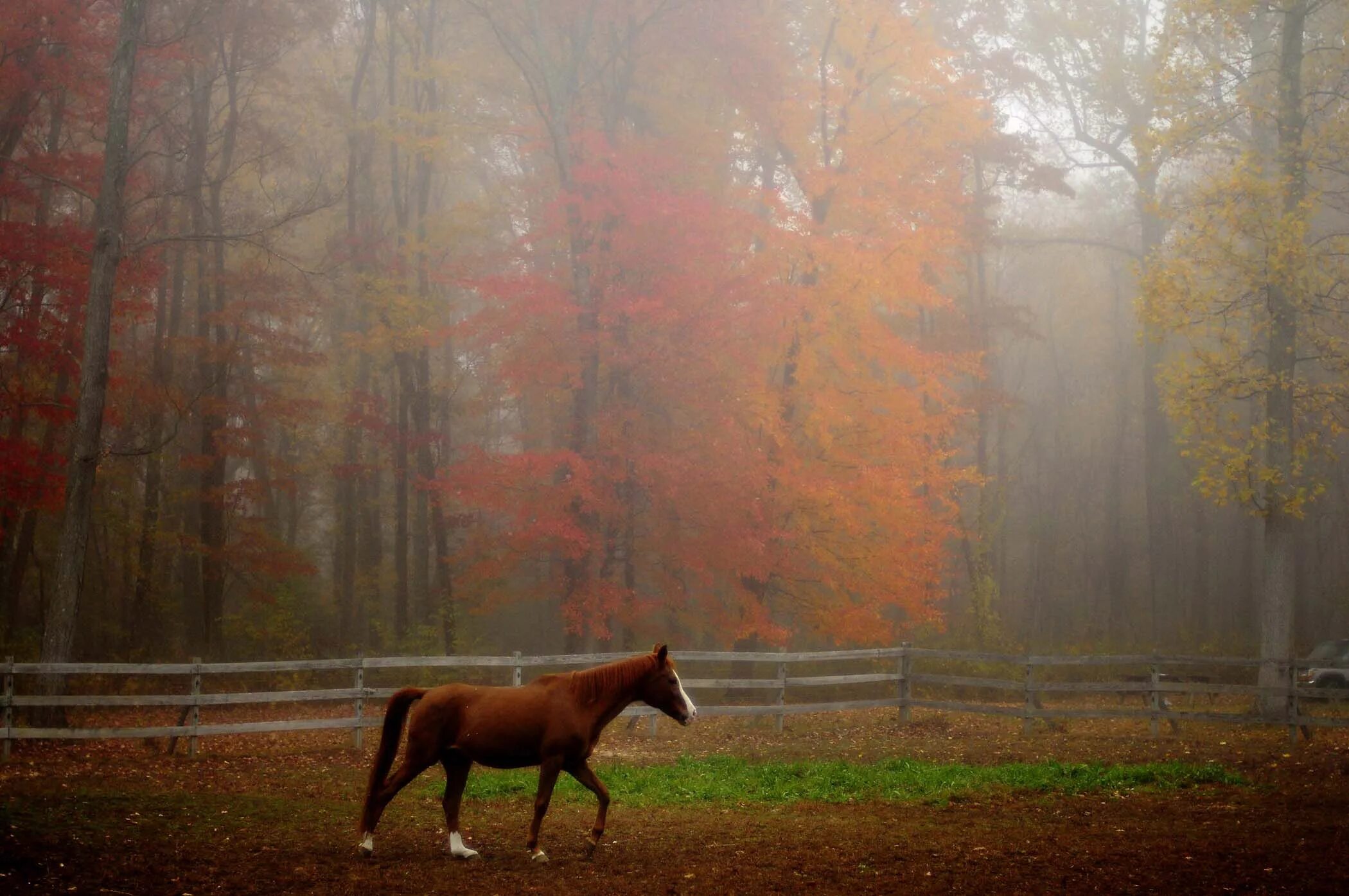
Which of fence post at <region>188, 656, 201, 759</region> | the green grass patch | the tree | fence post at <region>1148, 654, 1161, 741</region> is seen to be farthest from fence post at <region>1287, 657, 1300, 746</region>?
fence post at <region>188, 656, 201, 759</region>

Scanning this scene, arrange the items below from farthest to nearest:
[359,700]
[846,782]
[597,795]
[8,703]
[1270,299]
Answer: [1270,299] → [359,700] → [8,703] → [846,782] → [597,795]

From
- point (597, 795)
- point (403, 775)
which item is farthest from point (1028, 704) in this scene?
point (403, 775)

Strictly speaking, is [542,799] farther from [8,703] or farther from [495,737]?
[8,703]

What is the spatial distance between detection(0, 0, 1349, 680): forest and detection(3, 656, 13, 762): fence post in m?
1.41

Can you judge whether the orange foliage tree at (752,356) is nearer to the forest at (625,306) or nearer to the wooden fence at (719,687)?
the forest at (625,306)

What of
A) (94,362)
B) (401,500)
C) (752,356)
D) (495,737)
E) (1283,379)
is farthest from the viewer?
(401,500)

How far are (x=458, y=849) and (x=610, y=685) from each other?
164 cm

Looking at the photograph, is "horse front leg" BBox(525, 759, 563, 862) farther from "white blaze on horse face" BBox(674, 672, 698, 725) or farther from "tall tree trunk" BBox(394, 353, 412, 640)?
"tall tree trunk" BBox(394, 353, 412, 640)

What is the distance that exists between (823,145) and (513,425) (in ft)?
59.1

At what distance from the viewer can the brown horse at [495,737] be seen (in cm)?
784

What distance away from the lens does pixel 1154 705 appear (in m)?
15.1

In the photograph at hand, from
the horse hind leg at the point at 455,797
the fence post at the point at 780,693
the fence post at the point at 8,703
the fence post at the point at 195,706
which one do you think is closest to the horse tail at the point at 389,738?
Answer: the horse hind leg at the point at 455,797

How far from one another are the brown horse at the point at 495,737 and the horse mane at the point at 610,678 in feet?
0.04

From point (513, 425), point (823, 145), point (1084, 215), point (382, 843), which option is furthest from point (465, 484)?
point (1084, 215)
